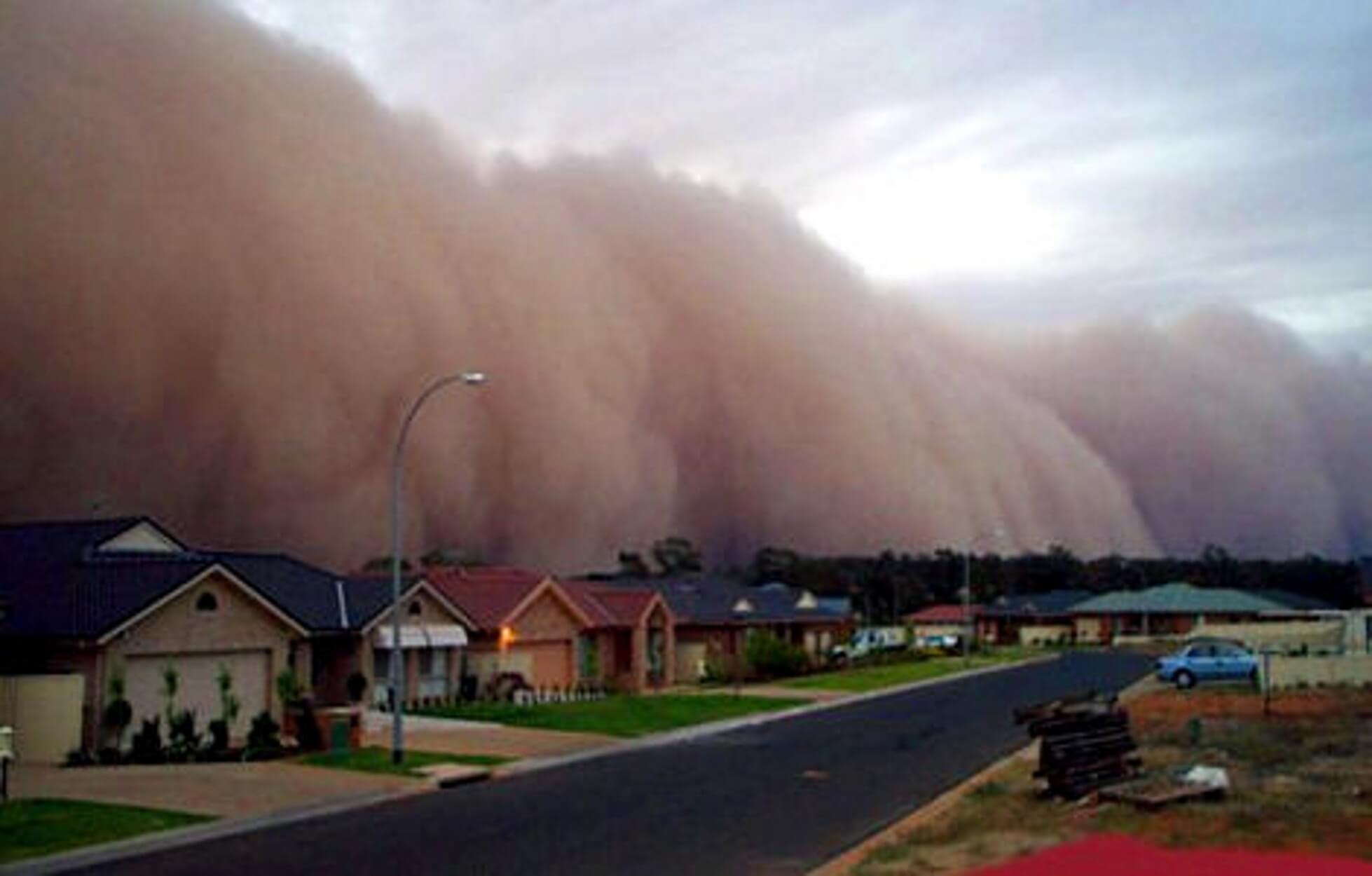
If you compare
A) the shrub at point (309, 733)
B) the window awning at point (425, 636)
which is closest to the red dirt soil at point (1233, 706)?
the shrub at point (309, 733)

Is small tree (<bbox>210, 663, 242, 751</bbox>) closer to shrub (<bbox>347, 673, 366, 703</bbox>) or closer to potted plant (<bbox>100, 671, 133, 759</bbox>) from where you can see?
potted plant (<bbox>100, 671, 133, 759</bbox>)

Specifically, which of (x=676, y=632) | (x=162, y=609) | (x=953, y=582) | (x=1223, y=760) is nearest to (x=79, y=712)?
(x=162, y=609)

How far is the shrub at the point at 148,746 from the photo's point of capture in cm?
2400

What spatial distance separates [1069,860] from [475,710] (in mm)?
23020

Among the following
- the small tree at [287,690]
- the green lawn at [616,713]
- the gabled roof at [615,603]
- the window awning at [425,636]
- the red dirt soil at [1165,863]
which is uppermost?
the gabled roof at [615,603]

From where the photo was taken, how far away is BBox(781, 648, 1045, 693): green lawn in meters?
48.0

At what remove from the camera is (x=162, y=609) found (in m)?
26.8

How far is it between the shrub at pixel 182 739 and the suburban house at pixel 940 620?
226 feet

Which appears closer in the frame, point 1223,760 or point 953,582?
point 1223,760

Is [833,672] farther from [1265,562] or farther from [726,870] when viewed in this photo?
[1265,562]

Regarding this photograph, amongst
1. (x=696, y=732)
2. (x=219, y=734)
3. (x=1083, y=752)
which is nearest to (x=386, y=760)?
(x=219, y=734)

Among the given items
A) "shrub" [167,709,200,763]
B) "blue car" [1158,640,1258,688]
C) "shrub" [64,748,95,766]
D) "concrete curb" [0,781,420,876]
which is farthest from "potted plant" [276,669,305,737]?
"blue car" [1158,640,1258,688]

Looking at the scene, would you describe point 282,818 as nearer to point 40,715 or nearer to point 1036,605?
point 40,715

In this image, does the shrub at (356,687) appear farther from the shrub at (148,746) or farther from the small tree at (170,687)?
the shrub at (148,746)
